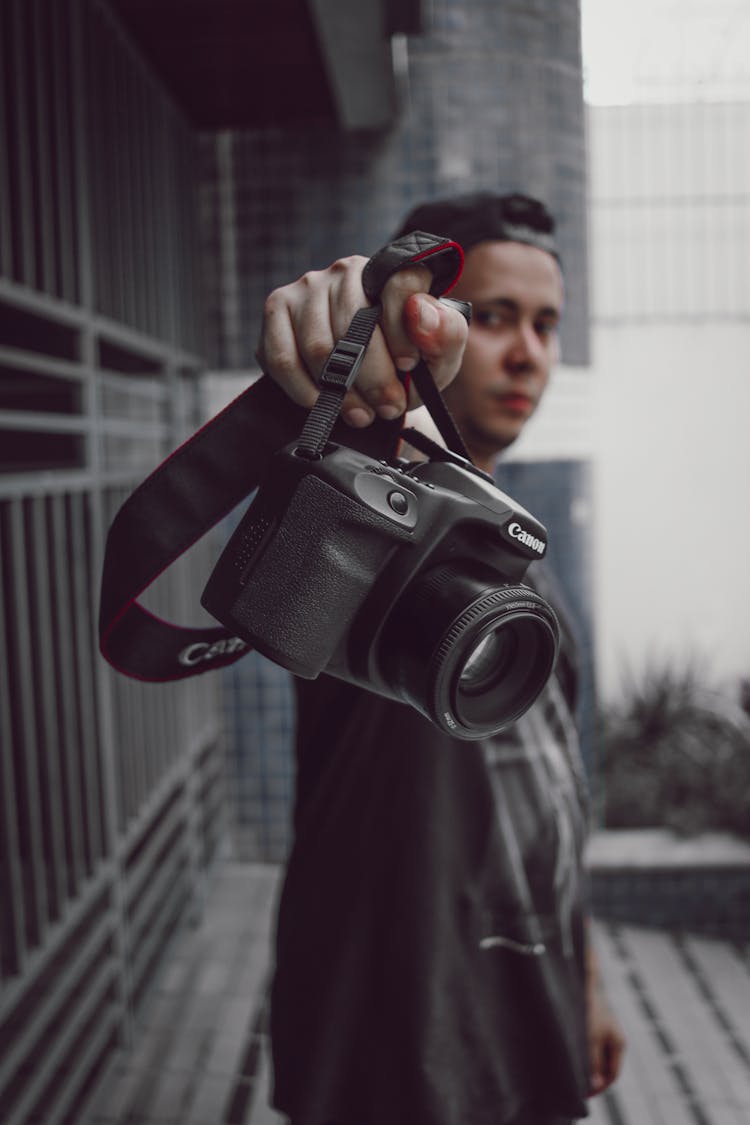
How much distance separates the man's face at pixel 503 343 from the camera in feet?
4.52

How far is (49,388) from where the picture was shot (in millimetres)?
2619

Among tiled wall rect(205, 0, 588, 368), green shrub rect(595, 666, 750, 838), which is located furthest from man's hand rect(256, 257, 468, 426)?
green shrub rect(595, 666, 750, 838)

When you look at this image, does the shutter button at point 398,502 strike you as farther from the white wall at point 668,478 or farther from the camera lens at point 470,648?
the white wall at point 668,478

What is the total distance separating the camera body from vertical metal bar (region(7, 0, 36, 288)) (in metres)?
1.49

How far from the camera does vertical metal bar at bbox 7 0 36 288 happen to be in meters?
2.01

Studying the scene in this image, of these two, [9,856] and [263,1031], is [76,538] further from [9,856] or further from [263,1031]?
[263,1031]

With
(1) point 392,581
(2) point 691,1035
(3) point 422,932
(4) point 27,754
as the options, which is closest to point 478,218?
(1) point 392,581

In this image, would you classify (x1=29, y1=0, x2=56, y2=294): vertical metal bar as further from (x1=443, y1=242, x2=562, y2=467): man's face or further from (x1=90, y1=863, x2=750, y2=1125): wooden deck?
(x1=90, y1=863, x2=750, y2=1125): wooden deck

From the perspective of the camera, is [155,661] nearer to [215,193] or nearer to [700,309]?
[215,193]

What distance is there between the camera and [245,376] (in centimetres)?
376

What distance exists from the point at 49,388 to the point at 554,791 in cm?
193

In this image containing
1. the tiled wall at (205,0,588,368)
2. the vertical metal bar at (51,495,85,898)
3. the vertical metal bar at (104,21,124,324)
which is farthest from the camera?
the tiled wall at (205,0,588,368)

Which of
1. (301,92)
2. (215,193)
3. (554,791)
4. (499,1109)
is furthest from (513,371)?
(215,193)

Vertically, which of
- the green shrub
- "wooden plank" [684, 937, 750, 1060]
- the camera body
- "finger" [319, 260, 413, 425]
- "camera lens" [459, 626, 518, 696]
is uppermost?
"finger" [319, 260, 413, 425]
